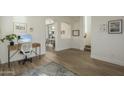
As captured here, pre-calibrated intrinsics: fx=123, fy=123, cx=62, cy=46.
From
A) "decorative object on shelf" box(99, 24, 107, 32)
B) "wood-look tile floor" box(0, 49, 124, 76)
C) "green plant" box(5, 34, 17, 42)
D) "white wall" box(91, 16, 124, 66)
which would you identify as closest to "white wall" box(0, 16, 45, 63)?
"green plant" box(5, 34, 17, 42)

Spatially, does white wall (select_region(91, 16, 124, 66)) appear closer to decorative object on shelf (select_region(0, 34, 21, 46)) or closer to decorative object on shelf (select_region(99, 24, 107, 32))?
decorative object on shelf (select_region(99, 24, 107, 32))

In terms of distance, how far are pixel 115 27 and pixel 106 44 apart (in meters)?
0.55

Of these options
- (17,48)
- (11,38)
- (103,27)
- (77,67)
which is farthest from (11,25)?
(103,27)

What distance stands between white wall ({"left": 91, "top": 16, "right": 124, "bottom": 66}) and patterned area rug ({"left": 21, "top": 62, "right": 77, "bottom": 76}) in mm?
1290

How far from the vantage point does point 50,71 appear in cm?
279

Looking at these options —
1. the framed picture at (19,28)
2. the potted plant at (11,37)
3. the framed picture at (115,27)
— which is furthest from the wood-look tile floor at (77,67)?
Result: the framed picture at (115,27)

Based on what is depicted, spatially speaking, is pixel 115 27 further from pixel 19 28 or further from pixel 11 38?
pixel 11 38

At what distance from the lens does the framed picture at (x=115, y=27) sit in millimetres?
3174

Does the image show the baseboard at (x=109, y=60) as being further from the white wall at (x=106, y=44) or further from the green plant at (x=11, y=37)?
the green plant at (x=11, y=37)
